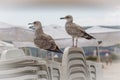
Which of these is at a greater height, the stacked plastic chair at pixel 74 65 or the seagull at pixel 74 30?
the seagull at pixel 74 30

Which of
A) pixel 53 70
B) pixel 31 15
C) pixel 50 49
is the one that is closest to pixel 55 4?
pixel 31 15

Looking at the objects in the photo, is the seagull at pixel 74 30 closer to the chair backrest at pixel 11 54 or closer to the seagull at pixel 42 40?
the seagull at pixel 42 40

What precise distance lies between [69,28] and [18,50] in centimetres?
29

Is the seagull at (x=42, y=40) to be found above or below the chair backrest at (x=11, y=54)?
above

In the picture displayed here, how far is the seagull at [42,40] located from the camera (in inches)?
48.4

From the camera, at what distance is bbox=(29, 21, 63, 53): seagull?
1229 millimetres

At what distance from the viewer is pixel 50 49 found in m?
1.24

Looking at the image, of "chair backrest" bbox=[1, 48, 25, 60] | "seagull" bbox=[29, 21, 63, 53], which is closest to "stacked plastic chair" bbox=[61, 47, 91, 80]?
"seagull" bbox=[29, 21, 63, 53]

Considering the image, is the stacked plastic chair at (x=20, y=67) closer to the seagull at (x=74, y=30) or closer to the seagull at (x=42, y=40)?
the seagull at (x=42, y=40)

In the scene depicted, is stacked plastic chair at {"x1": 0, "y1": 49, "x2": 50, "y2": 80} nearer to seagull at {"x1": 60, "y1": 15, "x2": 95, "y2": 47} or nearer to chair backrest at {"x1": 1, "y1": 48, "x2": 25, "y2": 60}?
chair backrest at {"x1": 1, "y1": 48, "x2": 25, "y2": 60}

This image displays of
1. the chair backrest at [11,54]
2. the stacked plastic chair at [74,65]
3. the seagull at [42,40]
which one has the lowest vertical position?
the stacked plastic chair at [74,65]

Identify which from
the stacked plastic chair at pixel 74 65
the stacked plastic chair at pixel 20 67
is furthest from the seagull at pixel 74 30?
the stacked plastic chair at pixel 20 67

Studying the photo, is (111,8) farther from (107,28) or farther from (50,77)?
(50,77)

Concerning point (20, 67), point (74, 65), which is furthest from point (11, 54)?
point (74, 65)
